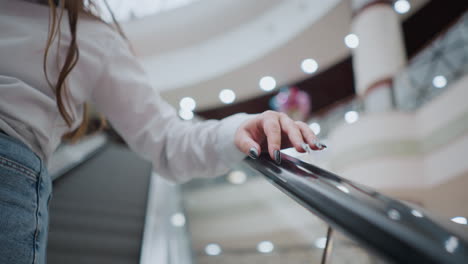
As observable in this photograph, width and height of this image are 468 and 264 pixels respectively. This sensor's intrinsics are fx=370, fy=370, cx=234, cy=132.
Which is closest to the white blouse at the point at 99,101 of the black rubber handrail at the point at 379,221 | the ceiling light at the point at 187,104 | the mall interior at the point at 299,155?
the mall interior at the point at 299,155

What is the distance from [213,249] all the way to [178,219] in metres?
0.42

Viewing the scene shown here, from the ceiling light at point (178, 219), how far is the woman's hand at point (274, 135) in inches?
65.5

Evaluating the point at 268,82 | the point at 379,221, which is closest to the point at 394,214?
the point at 379,221

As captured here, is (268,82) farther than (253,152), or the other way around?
(268,82)

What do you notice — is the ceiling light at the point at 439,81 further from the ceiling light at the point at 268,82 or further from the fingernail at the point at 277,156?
the fingernail at the point at 277,156

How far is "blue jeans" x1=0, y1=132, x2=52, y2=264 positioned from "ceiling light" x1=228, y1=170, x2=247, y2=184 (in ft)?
9.13

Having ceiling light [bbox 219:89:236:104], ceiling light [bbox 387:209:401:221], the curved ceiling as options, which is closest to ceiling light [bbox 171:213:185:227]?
ceiling light [bbox 387:209:401:221]

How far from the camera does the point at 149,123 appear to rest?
1.11 metres

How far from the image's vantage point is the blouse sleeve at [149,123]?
102cm

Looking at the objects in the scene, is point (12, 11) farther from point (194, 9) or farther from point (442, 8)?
point (194, 9)

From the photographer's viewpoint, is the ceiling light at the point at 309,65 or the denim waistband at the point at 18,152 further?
the ceiling light at the point at 309,65

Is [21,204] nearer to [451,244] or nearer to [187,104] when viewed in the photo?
[451,244]

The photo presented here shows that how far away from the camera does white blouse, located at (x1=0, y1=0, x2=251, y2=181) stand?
2.68 ft

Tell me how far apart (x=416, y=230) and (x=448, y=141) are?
5.00 m
